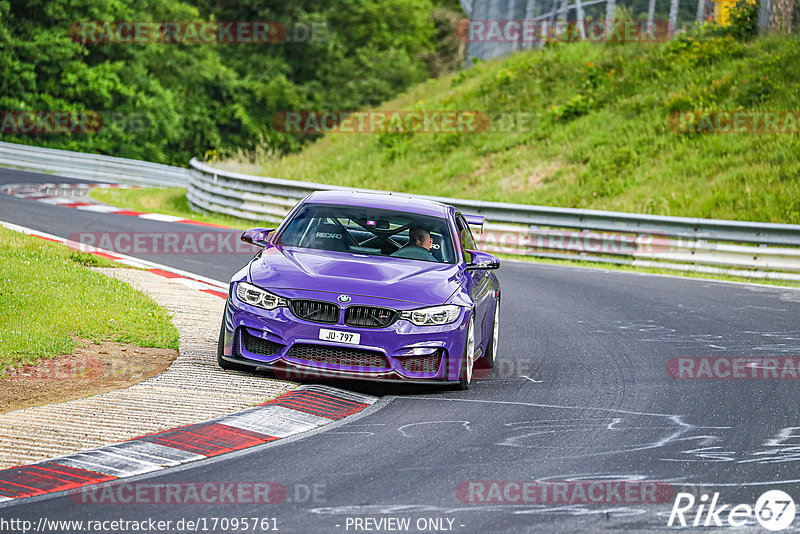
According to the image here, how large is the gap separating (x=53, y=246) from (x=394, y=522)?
37.1 ft

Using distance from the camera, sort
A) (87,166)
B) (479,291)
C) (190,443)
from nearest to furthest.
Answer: (190,443), (479,291), (87,166)

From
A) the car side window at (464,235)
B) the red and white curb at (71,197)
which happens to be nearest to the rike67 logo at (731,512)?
the car side window at (464,235)

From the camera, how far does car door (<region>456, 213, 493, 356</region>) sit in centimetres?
958

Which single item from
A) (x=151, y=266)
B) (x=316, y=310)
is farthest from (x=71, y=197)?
(x=316, y=310)

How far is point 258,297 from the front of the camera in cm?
881

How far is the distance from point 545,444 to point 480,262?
2.93m

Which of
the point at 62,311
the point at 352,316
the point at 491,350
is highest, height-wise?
the point at 352,316

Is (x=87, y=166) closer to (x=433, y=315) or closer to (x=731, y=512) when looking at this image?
(x=433, y=315)

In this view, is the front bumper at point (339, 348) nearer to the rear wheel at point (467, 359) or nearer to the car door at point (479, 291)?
the rear wheel at point (467, 359)

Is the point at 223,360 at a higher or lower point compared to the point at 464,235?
lower

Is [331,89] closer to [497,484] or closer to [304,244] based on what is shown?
[304,244]

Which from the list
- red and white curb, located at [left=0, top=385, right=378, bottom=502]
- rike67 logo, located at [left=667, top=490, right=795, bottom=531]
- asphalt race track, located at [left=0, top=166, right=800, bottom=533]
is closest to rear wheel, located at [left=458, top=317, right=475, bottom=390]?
asphalt race track, located at [left=0, top=166, right=800, bottom=533]

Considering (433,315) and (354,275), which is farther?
(354,275)

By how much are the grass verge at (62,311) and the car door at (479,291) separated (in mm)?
2799
